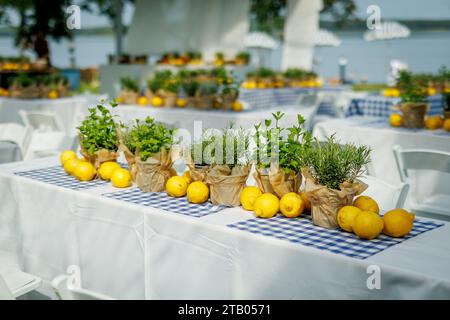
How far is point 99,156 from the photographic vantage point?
8.48ft

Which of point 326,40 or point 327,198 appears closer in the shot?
point 327,198

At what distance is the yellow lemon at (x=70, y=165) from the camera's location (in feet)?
8.61

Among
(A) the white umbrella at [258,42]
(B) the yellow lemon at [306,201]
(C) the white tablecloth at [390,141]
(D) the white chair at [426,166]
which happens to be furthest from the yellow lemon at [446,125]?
(A) the white umbrella at [258,42]

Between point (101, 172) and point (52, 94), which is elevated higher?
point (52, 94)

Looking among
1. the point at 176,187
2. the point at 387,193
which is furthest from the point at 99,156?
the point at 387,193

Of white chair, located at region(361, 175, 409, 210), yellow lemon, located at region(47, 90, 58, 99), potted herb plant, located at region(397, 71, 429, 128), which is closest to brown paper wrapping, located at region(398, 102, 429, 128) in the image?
potted herb plant, located at region(397, 71, 429, 128)

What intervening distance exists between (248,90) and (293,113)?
72.7 inches

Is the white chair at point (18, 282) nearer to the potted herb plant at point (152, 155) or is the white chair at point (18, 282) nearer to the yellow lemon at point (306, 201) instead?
the potted herb plant at point (152, 155)

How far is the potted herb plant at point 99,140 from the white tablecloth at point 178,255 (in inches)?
8.3

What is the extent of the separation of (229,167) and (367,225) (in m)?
0.59

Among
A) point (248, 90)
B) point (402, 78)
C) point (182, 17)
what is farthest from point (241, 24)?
point (402, 78)

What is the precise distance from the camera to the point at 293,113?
5422 millimetres

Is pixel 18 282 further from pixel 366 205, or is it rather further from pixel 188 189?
pixel 366 205

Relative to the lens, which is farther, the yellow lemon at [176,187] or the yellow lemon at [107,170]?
the yellow lemon at [107,170]
